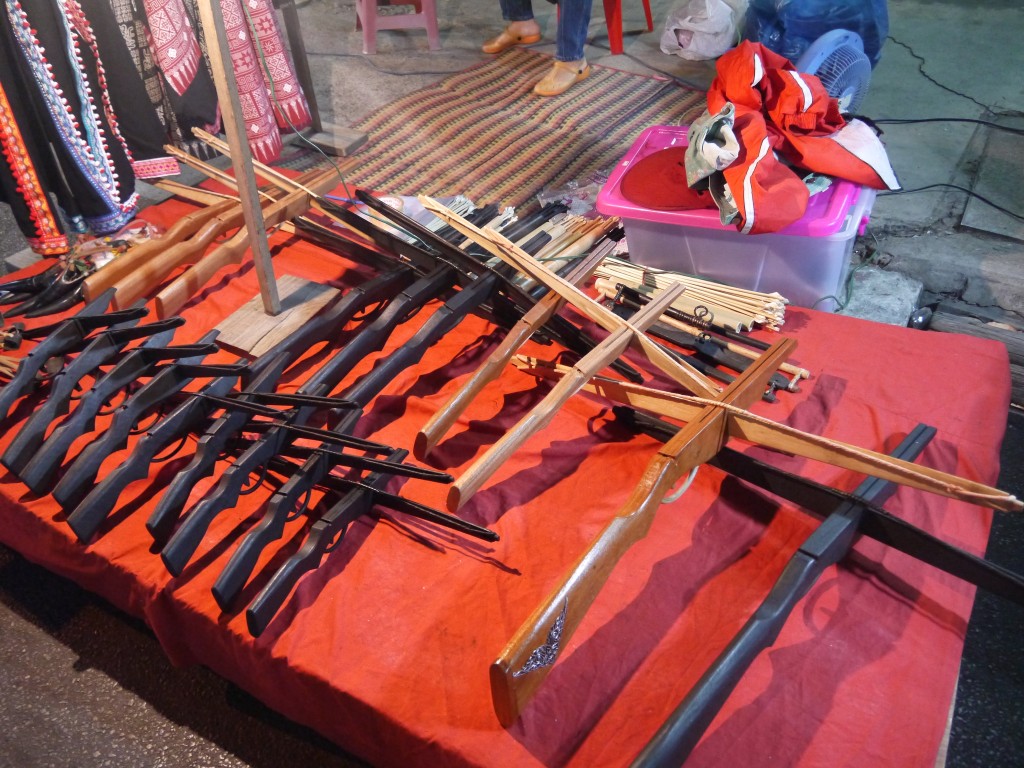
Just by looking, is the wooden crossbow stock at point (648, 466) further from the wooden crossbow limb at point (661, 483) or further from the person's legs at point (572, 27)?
the person's legs at point (572, 27)

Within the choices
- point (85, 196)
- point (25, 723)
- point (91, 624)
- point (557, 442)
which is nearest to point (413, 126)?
point (85, 196)

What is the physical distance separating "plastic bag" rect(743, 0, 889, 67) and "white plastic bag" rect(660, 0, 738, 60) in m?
0.76

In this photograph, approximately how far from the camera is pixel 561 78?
463 cm

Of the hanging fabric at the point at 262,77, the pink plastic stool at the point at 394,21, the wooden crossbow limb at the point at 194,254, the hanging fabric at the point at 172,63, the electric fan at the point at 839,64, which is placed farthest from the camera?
the pink plastic stool at the point at 394,21

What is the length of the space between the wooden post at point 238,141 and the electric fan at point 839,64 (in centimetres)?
213

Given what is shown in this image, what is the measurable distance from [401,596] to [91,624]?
39.1 inches

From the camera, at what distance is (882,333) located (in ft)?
8.34

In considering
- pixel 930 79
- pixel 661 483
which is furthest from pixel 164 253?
pixel 930 79

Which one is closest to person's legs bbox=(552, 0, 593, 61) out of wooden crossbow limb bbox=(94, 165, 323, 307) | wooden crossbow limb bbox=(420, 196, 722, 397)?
wooden crossbow limb bbox=(94, 165, 323, 307)

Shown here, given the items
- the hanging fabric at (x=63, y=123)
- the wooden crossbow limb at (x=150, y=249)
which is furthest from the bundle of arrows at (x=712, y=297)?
the hanging fabric at (x=63, y=123)

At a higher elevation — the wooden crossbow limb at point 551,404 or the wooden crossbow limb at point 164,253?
the wooden crossbow limb at point 551,404

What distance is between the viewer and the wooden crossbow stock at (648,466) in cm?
133

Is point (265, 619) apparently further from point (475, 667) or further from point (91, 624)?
point (91, 624)

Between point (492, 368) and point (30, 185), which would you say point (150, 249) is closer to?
point (30, 185)
